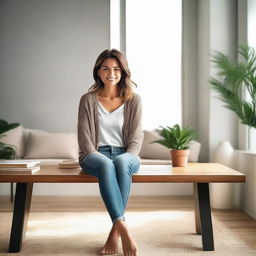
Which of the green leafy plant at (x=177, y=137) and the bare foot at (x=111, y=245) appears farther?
the green leafy plant at (x=177, y=137)

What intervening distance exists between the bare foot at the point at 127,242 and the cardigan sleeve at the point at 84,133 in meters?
0.56

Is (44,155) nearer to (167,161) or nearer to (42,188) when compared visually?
(42,188)

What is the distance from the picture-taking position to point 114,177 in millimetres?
2254

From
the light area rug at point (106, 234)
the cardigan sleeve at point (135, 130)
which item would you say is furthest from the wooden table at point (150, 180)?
the cardigan sleeve at point (135, 130)

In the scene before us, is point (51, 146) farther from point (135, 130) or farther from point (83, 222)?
point (135, 130)

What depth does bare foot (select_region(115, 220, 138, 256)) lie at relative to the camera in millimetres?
2107

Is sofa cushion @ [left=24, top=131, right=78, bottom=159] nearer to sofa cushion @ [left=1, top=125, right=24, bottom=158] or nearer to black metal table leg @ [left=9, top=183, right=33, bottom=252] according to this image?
sofa cushion @ [left=1, top=125, right=24, bottom=158]

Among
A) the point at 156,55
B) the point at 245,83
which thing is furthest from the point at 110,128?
the point at 156,55

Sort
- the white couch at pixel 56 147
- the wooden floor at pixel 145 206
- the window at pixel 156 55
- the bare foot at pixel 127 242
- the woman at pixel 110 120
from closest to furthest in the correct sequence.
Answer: the bare foot at pixel 127 242, the woman at pixel 110 120, the wooden floor at pixel 145 206, the white couch at pixel 56 147, the window at pixel 156 55

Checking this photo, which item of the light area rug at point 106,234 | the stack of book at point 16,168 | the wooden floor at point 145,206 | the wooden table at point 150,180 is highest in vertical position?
the stack of book at point 16,168

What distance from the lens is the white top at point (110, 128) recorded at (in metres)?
2.68

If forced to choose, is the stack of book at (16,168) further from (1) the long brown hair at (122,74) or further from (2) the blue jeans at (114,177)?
(1) the long brown hair at (122,74)

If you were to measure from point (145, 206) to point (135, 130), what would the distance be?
150 centimetres

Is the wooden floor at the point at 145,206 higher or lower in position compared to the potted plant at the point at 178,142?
lower
